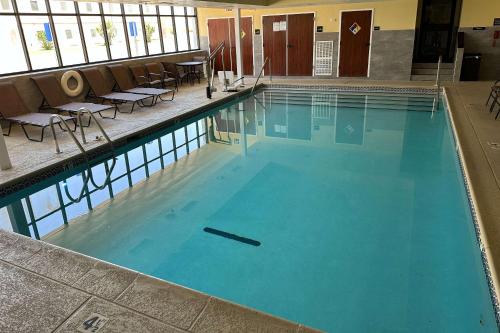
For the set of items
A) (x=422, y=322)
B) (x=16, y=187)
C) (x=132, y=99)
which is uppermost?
(x=132, y=99)

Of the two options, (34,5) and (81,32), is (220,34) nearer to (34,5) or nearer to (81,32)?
(81,32)

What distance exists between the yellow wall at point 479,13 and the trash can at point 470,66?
30.8 inches

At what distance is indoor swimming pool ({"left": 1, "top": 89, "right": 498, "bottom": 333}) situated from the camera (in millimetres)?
2881

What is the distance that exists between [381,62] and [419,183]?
6.81 m

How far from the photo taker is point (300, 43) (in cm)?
1147

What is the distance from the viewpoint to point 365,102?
30.3 ft

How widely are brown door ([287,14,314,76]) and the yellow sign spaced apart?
3.86 ft

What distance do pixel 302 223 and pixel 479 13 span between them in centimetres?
892

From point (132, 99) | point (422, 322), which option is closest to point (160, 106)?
point (132, 99)

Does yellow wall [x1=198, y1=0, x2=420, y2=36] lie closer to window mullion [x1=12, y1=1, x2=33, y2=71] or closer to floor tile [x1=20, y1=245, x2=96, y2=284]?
window mullion [x1=12, y1=1, x2=33, y2=71]

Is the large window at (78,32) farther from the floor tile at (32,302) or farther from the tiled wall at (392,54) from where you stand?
the tiled wall at (392,54)

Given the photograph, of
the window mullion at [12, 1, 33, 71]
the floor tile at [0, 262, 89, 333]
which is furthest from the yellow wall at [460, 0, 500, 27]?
the floor tile at [0, 262, 89, 333]

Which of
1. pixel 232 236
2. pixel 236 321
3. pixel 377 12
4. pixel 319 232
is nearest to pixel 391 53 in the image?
pixel 377 12

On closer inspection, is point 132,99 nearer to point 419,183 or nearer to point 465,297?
point 419,183
